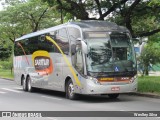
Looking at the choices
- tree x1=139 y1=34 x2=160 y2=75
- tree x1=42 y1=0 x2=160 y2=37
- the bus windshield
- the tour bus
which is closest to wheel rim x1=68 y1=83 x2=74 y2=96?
the tour bus

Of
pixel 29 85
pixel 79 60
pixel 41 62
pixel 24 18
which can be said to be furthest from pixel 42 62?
pixel 24 18

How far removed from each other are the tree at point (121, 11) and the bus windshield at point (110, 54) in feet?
20.9

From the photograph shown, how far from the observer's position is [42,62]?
23469mm

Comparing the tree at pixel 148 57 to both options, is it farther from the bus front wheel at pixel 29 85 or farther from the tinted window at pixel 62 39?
the tinted window at pixel 62 39

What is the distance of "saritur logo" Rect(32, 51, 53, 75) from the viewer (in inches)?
885

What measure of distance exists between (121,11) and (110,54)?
8251 mm

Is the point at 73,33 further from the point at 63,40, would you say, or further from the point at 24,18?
the point at 24,18

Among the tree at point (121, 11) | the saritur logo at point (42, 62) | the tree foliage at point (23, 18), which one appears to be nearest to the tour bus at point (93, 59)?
the saritur logo at point (42, 62)

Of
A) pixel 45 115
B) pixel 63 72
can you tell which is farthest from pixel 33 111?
pixel 63 72

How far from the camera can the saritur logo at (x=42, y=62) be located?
73.8ft

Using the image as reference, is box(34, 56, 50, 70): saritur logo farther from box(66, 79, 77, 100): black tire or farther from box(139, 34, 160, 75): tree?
box(139, 34, 160, 75): tree

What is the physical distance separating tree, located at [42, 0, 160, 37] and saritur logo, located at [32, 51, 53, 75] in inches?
159

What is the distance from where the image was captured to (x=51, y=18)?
46500mm

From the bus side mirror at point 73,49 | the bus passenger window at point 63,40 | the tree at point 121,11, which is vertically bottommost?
Answer: the bus side mirror at point 73,49
